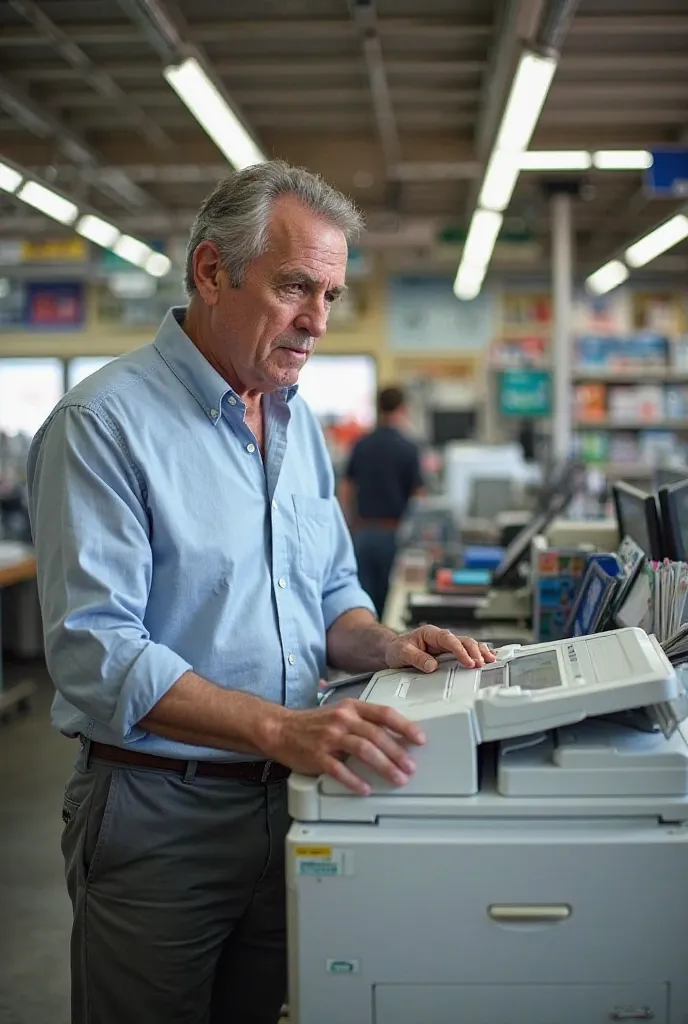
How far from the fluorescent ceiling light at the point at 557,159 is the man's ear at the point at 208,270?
520cm

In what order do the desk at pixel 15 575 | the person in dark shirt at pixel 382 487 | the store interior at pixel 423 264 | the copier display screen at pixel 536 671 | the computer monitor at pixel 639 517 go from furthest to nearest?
1. the person in dark shirt at pixel 382 487
2. the desk at pixel 15 575
3. the store interior at pixel 423 264
4. the computer monitor at pixel 639 517
5. the copier display screen at pixel 536 671

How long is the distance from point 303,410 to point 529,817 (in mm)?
968

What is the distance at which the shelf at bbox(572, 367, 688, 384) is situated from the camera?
8234 mm

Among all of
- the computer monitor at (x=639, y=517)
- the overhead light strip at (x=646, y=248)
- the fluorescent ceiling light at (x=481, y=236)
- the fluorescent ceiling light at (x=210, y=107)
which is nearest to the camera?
the computer monitor at (x=639, y=517)

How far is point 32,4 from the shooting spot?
5926 millimetres

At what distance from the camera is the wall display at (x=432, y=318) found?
43.5 feet

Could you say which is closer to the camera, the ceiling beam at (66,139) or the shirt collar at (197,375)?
the shirt collar at (197,375)

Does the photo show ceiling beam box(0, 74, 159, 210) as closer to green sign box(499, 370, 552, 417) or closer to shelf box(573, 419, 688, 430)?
green sign box(499, 370, 552, 417)

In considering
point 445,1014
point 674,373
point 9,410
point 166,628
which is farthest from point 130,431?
point 9,410

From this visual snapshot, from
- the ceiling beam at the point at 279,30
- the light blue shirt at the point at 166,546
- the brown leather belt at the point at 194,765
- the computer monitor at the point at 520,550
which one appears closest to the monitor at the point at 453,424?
the ceiling beam at the point at 279,30

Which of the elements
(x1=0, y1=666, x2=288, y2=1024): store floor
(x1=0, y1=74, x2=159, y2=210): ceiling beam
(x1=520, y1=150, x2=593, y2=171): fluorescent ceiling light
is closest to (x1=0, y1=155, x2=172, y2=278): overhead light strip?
(x1=0, y1=74, x2=159, y2=210): ceiling beam

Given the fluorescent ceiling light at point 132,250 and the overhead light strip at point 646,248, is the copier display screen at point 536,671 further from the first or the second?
the fluorescent ceiling light at point 132,250

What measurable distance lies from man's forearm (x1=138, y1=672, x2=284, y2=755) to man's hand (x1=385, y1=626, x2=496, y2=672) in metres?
0.30

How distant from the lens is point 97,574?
146 centimetres
